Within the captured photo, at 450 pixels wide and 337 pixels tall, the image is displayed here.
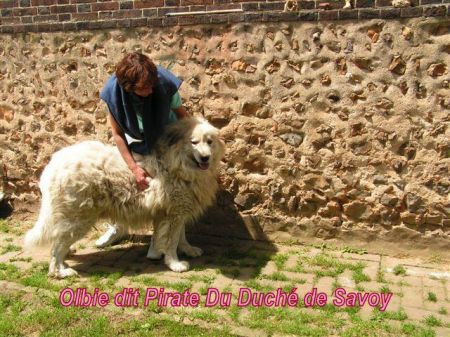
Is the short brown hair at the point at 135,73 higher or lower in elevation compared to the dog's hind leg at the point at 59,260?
higher

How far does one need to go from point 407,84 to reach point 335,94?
0.68 m

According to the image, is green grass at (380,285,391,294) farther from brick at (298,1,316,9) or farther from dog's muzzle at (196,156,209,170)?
brick at (298,1,316,9)

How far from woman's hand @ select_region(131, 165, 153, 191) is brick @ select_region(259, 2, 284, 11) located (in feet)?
6.61

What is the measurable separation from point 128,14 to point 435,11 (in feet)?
10.2

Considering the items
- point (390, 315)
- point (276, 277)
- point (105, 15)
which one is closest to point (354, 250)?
point (276, 277)

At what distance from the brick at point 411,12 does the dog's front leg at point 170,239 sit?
9.38 feet

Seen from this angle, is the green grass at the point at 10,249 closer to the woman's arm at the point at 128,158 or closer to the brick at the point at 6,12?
the woman's arm at the point at 128,158

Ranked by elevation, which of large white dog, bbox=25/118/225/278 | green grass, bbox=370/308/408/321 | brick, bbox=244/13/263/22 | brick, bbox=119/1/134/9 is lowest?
green grass, bbox=370/308/408/321

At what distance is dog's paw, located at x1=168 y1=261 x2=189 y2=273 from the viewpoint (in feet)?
15.4

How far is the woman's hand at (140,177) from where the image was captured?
4.53 metres

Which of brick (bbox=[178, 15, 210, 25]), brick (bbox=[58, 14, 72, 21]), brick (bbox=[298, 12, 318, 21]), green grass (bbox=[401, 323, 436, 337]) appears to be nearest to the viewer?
green grass (bbox=[401, 323, 436, 337])

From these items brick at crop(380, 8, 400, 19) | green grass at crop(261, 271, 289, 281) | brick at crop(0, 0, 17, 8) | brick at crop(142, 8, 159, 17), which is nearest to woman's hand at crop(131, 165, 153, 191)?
green grass at crop(261, 271, 289, 281)

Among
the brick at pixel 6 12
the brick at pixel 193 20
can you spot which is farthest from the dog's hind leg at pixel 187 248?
the brick at pixel 6 12

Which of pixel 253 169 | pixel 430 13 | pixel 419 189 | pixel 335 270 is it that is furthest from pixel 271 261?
pixel 430 13
